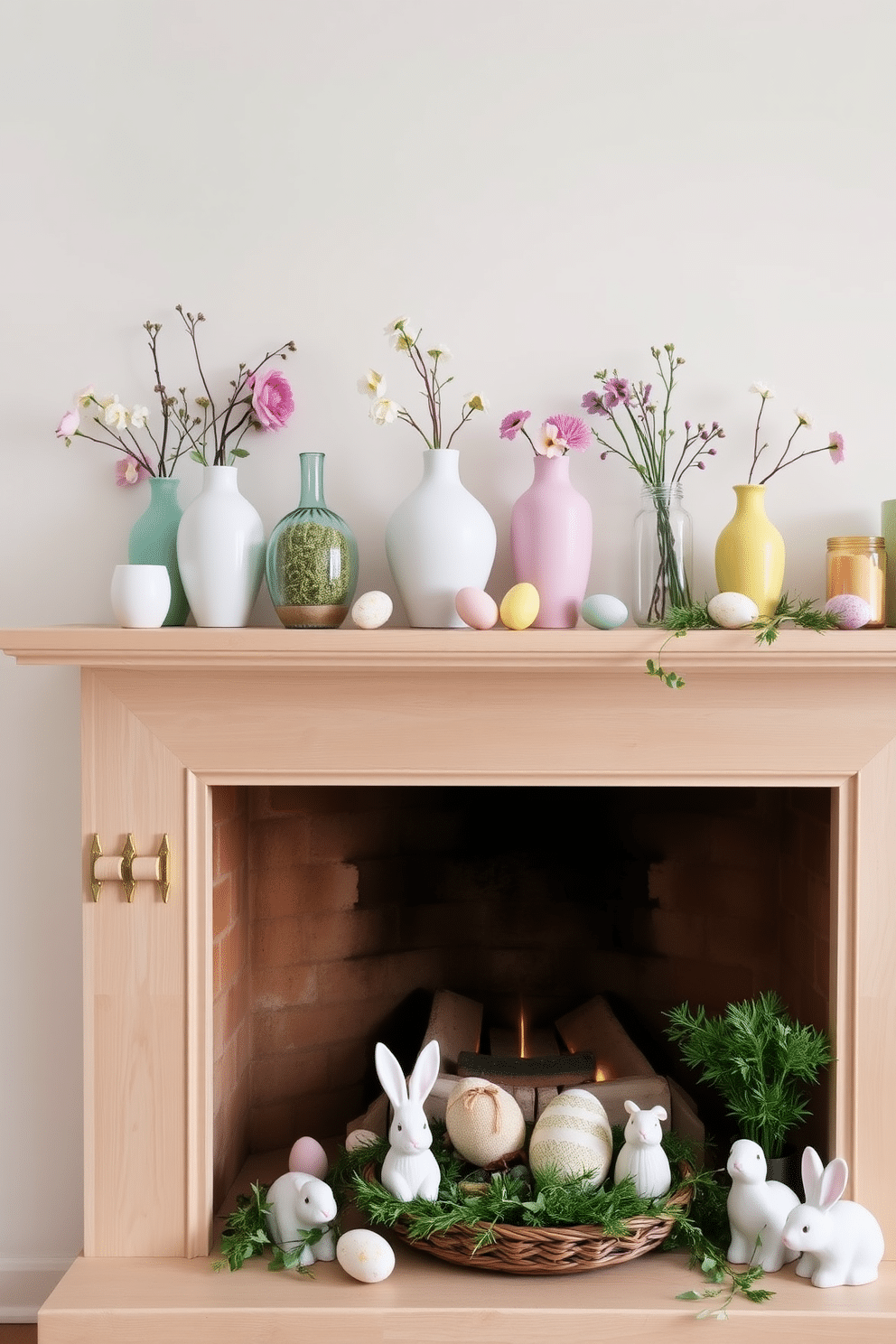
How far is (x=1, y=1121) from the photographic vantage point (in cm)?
192

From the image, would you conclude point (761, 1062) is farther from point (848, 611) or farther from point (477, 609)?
point (477, 609)

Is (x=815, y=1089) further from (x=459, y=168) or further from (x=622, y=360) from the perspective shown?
(x=459, y=168)

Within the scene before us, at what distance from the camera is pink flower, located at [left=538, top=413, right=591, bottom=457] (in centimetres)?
175

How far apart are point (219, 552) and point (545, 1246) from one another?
3.83ft

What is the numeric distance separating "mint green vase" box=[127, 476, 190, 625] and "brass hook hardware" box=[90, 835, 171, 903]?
381 mm

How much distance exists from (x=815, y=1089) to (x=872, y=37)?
181cm

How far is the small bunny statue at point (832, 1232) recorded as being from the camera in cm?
159

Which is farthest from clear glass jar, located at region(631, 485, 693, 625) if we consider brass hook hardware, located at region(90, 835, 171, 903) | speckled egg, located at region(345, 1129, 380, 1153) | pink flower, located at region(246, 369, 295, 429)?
speckled egg, located at region(345, 1129, 380, 1153)

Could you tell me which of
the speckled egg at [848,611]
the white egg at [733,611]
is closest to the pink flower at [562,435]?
the white egg at [733,611]

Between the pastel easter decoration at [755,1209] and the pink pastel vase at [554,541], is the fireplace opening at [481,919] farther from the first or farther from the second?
the pink pastel vase at [554,541]

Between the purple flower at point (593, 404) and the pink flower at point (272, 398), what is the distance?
0.50 m

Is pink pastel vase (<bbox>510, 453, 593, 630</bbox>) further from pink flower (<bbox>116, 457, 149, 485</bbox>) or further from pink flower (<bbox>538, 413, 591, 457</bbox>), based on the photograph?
pink flower (<bbox>116, 457, 149, 485</bbox>)

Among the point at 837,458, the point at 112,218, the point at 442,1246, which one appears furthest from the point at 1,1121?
the point at 837,458

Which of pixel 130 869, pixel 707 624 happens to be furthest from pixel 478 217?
pixel 130 869
